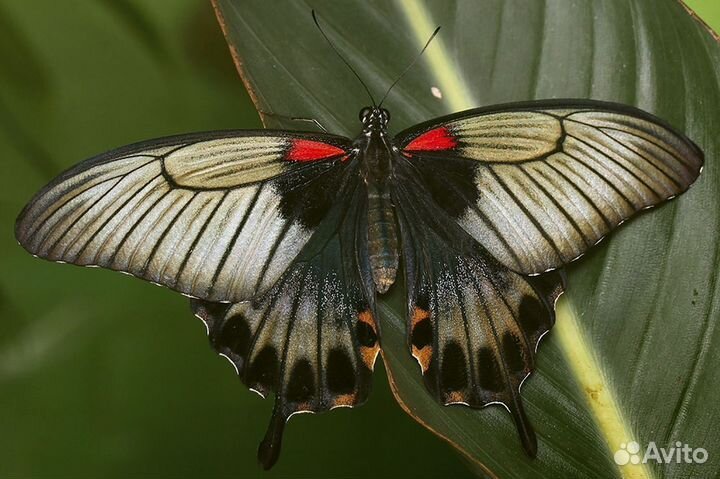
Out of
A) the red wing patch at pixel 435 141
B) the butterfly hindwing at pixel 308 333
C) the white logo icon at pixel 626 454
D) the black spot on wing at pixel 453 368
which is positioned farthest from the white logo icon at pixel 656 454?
the red wing patch at pixel 435 141

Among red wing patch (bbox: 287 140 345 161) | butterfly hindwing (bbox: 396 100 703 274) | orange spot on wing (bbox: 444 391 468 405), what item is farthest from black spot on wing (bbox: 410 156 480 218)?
orange spot on wing (bbox: 444 391 468 405)

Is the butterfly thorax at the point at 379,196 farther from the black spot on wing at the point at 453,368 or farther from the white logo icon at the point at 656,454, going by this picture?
the white logo icon at the point at 656,454

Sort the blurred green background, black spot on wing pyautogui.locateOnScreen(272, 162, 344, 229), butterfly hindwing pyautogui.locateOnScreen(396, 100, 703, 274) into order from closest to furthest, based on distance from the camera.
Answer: butterfly hindwing pyautogui.locateOnScreen(396, 100, 703, 274) → black spot on wing pyautogui.locateOnScreen(272, 162, 344, 229) → the blurred green background

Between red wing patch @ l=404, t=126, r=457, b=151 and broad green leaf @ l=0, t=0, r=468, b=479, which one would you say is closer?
red wing patch @ l=404, t=126, r=457, b=151

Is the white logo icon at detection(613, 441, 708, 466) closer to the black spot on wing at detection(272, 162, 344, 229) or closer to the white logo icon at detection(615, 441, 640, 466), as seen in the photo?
the white logo icon at detection(615, 441, 640, 466)

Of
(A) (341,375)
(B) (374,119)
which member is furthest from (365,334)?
(B) (374,119)

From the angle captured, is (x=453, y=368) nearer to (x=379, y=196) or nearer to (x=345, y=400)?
(x=345, y=400)
